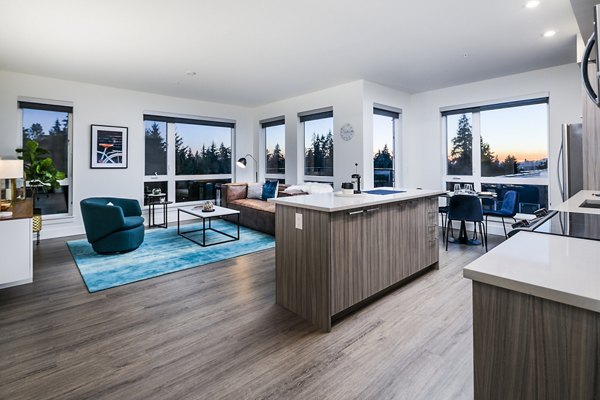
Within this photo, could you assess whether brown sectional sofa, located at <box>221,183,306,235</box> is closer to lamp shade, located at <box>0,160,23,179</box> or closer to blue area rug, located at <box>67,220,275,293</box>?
blue area rug, located at <box>67,220,275,293</box>

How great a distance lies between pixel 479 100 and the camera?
545 centimetres

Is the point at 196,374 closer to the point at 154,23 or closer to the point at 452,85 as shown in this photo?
the point at 154,23

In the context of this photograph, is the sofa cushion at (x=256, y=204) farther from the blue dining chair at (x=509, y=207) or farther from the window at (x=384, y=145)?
the blue dining chair at (x=509, y=207)

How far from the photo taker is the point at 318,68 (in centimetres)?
474

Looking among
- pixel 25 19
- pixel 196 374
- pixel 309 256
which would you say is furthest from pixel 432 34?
pixel 25 19

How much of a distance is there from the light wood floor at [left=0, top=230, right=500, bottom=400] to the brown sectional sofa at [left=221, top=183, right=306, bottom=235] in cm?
225

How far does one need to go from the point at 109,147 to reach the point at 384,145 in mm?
5159

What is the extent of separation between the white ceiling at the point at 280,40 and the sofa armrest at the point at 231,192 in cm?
213

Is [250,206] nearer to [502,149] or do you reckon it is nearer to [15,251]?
[15,251]

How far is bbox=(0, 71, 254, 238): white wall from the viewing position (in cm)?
495

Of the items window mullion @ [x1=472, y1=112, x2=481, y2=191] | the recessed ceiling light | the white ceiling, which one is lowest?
window mullion @ [x1=472, y1=112, x2=481, y2=191]

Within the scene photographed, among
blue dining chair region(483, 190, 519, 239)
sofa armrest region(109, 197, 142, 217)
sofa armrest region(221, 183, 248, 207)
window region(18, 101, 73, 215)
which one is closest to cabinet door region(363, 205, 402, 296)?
blue dining chair region(483, 190, 519, 239)

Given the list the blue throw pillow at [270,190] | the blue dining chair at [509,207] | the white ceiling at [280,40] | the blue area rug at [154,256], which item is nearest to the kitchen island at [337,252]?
the blue area rug at [154,256]

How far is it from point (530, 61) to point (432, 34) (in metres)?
1.99
